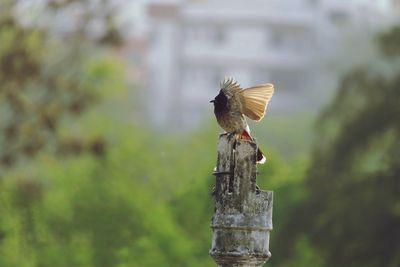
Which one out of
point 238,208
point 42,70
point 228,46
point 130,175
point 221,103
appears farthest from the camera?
point 228,46

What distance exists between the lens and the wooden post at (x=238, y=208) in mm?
11555

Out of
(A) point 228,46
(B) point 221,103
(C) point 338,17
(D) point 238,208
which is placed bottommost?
(D) point 238,208

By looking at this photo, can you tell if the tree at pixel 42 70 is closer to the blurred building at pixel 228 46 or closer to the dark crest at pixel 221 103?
the dark crest at pixel 221 103

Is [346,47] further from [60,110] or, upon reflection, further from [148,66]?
→ [60,110]

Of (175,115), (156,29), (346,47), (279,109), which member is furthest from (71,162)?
(156,29)

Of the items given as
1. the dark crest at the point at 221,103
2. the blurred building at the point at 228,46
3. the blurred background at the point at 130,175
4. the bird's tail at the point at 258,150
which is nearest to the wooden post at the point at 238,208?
the bird's tail at the point at 258,150

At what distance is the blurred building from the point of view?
11781 cm

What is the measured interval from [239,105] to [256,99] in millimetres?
110

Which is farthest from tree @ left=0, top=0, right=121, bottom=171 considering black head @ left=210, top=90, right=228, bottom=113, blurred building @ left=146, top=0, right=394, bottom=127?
blurred building @ left=146, top=0, right=394, bottom=127

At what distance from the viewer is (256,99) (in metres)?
11.9

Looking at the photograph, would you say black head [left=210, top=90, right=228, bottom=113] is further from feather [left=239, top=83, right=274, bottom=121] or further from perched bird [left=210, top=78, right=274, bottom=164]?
feather [left=239, top=83, right=274, bottom=121]

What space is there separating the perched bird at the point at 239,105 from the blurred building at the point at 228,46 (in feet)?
335

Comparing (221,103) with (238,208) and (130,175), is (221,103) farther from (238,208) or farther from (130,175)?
(130,175)

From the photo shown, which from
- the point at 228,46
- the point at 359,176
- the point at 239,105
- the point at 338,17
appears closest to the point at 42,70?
the point at 359,176
